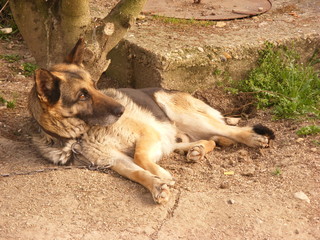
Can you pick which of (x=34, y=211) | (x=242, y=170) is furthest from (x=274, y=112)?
(x=34, y=211)

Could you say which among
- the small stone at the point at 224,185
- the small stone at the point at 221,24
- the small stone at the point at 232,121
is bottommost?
the small stone at the point at 232,121

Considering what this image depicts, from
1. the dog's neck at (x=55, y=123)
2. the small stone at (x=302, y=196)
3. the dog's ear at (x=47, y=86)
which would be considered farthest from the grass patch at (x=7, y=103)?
the small stone at (x=302, y=196)

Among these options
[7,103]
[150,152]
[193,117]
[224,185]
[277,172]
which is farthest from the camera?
[7,103]

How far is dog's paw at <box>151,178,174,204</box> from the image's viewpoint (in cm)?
442

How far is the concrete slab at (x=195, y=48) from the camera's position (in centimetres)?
683

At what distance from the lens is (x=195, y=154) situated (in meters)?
5.46

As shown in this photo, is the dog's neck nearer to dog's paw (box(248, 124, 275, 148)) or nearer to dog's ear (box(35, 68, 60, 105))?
dog's ear (box(35, 68, 60, 105))

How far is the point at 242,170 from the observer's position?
5.16m

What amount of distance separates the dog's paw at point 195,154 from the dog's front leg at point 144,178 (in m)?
0.69

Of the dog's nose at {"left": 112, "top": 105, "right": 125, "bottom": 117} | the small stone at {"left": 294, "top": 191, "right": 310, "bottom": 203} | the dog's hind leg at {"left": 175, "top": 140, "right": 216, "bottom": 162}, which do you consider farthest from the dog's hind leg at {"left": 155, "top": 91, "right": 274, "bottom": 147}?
the small stone at {"left": 294, "top": 191, "right": 310, "bottom": 203}

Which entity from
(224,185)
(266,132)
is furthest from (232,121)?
(224,185)

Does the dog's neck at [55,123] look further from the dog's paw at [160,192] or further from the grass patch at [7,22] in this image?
the grass patch at [7,22]

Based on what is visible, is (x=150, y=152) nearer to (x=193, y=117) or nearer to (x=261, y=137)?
(x=193, y=117)

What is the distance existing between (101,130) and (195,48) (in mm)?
2302
